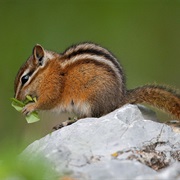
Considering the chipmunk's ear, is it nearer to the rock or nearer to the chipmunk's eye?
the chipmunk's eye

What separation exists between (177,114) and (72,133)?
170cm

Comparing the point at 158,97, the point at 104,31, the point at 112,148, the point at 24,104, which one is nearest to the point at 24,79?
the point at 24,104

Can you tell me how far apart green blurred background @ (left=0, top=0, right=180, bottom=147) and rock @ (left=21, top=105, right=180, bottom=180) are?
6287 mm

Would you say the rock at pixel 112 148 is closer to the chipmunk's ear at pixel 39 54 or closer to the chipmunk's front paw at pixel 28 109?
the chipmunk's front paw at pixel 28 109

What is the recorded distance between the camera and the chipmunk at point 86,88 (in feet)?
23.7

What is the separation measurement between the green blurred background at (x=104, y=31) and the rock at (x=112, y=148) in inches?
248

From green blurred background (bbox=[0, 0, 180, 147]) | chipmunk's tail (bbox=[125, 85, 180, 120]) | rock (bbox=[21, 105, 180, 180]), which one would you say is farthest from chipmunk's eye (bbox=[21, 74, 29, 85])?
green blurred background (bbox=[0, 0, 180, 147])

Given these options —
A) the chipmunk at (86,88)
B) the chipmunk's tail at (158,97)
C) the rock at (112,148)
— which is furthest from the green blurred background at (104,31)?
the rock at (112,148)

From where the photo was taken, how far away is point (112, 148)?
5.40 metres

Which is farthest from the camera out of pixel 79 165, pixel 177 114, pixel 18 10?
pixel 18 10

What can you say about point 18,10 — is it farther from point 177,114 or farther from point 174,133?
point 174,133

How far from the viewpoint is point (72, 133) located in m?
5.77

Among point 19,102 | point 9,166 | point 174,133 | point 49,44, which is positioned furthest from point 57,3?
point 9,166

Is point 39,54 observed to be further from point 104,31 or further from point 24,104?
point 104,31
